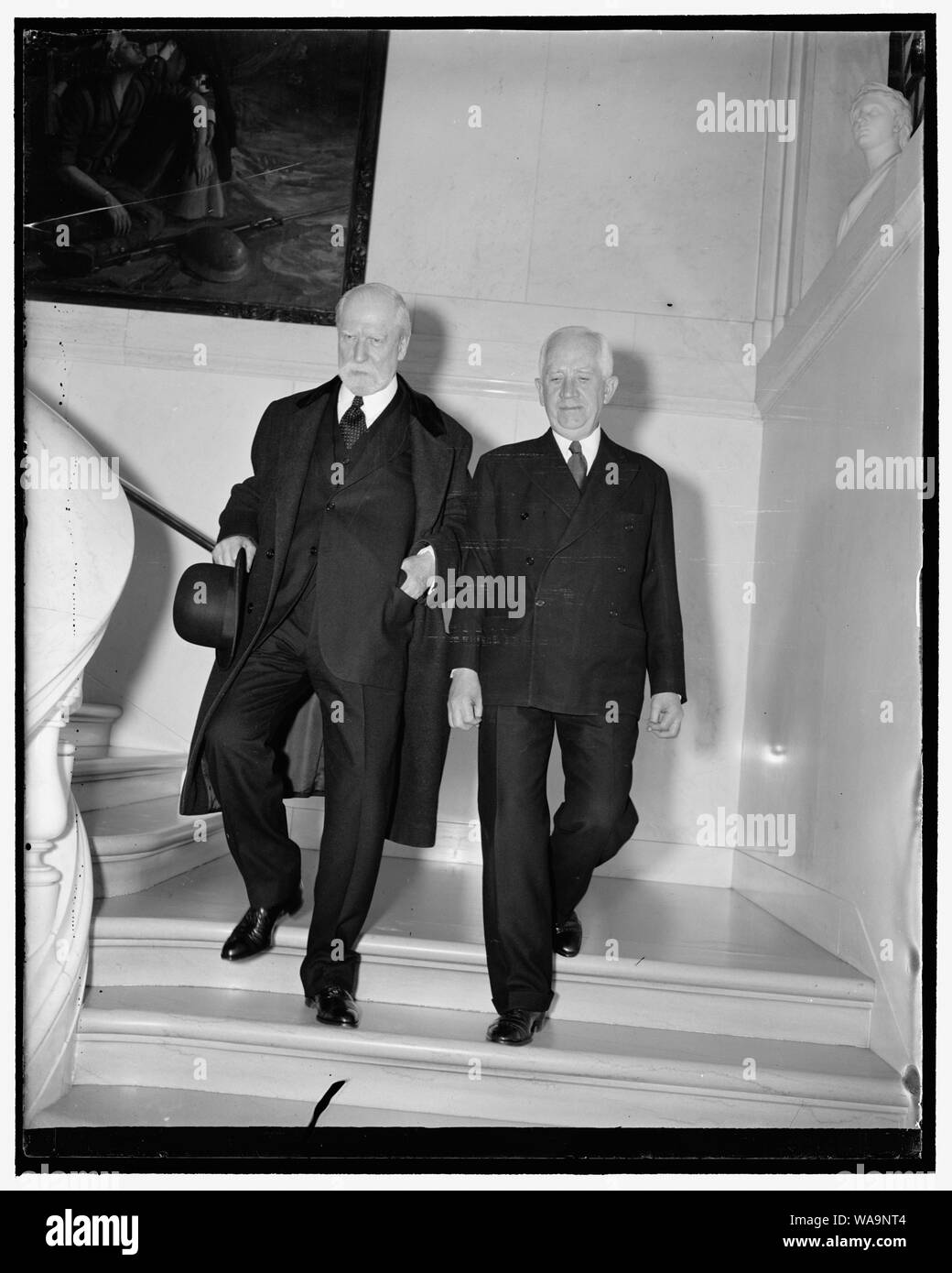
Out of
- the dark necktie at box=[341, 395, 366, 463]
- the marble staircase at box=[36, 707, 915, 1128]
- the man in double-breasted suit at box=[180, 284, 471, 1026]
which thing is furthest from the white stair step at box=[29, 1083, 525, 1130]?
the dark necktie at box=[341, 395, 366, 463]

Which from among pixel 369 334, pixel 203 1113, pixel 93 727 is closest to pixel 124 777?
pixel 93 727

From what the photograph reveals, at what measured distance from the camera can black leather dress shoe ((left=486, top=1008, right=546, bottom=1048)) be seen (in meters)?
3.00

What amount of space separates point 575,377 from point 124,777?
246 cm

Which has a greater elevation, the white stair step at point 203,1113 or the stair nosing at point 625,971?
the stair nosing at point 625,971

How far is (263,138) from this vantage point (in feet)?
16.1

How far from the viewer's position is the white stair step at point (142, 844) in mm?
3527

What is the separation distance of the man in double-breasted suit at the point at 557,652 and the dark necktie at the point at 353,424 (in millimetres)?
376

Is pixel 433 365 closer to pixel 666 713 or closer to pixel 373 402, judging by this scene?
pixel 373 402

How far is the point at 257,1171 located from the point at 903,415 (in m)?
2.86

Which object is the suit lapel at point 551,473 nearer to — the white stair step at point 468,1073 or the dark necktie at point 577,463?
the dark necktie at point 577,463

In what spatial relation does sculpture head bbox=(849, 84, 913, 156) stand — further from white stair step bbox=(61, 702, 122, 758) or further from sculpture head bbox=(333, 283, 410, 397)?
white stair step bbox=(61, 702, 122, 758)

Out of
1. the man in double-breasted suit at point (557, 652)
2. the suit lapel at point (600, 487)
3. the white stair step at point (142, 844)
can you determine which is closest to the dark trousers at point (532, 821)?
the man in double-breasted suit at point (557, 652)

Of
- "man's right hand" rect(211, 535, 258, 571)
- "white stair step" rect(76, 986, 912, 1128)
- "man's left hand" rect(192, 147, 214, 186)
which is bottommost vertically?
"white stair step" rect(76, 986, 912, 1128)
